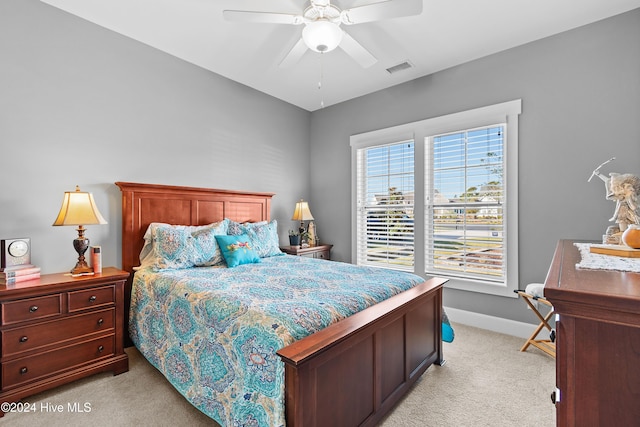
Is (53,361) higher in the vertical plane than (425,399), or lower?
higher

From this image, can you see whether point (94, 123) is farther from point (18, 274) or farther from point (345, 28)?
point (345, 28)

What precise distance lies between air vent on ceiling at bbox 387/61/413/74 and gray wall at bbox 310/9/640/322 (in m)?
0.37

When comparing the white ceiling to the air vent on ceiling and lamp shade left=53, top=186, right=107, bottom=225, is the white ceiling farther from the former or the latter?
lamp shade left=53, top=186, right=107, bottom=225

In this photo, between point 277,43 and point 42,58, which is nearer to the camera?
point 42,58

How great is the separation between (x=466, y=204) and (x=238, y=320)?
2.81m

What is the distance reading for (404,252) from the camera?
388 cm

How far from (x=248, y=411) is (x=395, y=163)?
3.32m

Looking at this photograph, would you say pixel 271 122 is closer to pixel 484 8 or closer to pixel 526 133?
pixel 484 8

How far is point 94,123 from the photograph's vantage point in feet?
9.02

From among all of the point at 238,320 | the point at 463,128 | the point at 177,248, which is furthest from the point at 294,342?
the point at 463,128

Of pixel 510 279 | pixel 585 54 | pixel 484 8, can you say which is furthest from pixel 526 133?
pixel 510 279

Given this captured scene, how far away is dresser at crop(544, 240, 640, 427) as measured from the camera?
71 centimetres

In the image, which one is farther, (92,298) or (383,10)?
(92,298)

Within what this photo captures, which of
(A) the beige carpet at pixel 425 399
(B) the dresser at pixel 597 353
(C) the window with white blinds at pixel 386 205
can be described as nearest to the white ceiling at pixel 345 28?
(C) the window with white blinds at pixel 386 205
